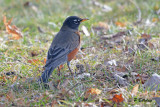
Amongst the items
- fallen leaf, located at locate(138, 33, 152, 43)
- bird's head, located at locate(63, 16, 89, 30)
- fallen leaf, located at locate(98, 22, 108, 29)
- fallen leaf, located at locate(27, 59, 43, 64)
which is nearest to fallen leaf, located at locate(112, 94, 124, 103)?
fallen leaf, located at locate(27, 59, 43, 64)

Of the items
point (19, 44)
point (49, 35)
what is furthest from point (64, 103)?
point (49, 35)

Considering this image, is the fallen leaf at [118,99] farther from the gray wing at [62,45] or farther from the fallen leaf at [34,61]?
the fallen leaf at [34,61]

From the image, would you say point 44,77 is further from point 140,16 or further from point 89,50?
point 140,16

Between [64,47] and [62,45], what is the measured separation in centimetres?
5

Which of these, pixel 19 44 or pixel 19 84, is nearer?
pixel 19 84

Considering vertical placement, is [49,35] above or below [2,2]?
below

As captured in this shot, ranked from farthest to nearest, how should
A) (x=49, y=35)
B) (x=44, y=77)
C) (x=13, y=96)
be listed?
(x=49, y=35)
(x=44, y=77)
(x=13, y=96)

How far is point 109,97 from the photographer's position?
12.2ft

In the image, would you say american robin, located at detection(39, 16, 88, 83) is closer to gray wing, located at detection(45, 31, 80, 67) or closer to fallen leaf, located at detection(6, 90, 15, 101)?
gray wing, located at detection(45, 31, 80, 67)

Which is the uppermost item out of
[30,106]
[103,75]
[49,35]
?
[49,35]

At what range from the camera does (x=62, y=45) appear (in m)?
5.10

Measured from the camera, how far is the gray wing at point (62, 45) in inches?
188

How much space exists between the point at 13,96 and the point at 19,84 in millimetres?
509

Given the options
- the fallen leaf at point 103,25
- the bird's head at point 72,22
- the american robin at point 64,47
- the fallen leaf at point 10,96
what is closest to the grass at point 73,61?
the fallen leaf at point 10,96
